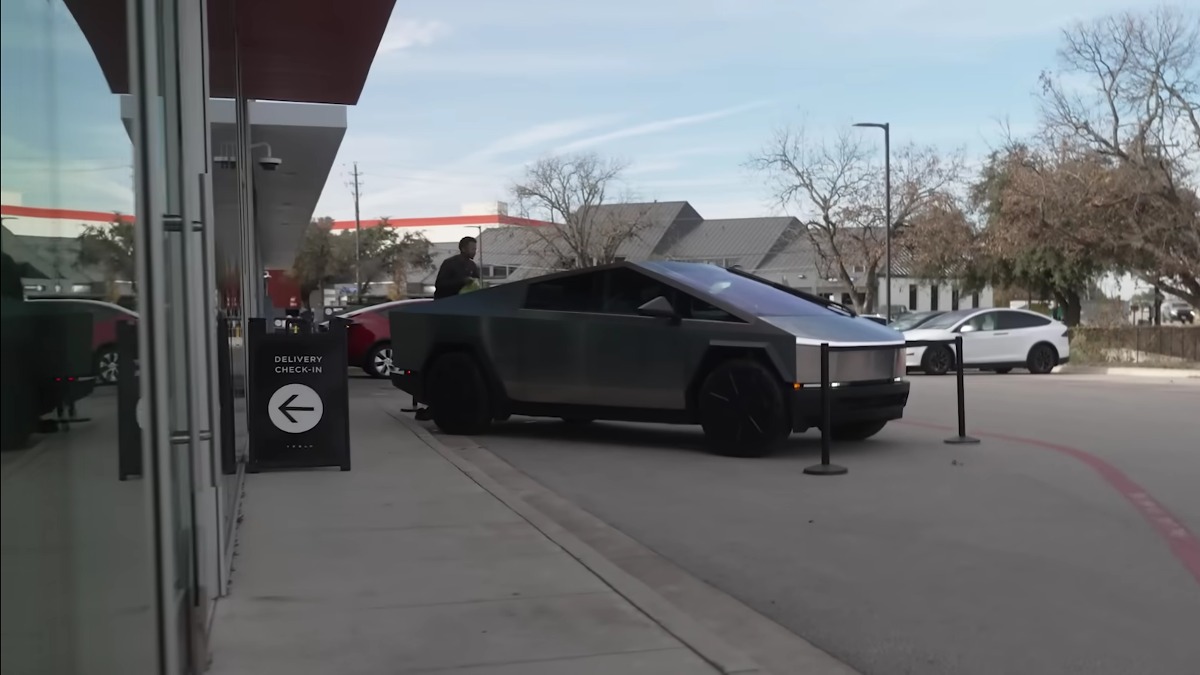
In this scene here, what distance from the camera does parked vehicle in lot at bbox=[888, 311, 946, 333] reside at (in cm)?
2412

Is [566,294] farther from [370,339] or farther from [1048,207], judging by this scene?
[1048,207]

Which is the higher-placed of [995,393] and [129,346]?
[129,346]

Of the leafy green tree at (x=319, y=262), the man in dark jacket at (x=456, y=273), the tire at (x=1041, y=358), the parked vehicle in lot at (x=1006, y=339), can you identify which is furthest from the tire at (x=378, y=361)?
the leafy green tree at (x=319, y=262)

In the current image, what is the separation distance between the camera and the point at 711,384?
9.36 metres

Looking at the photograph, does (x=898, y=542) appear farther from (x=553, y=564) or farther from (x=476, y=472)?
(x=476, y=472)

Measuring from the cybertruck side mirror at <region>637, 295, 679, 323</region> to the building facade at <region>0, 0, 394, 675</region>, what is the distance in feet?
17.1

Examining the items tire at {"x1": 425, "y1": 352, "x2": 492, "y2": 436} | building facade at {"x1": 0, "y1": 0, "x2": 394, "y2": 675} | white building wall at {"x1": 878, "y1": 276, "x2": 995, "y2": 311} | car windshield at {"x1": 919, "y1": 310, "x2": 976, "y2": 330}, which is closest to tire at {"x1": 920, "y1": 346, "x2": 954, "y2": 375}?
car windshield at {"x1": 919, "y1": 310, "x2": 976, "y2": 330}

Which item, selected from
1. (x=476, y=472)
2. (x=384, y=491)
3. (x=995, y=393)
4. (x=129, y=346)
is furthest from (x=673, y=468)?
(x=995, y=393)

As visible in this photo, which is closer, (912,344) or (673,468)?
(673,468)

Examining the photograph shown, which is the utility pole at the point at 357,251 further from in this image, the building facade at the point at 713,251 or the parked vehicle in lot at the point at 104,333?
the parked vehicle in lot at the point at 104,333

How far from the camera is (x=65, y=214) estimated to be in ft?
8.23

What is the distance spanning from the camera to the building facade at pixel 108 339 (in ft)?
7.14

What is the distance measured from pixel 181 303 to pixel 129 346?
35.6 inches

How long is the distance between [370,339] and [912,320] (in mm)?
12976
